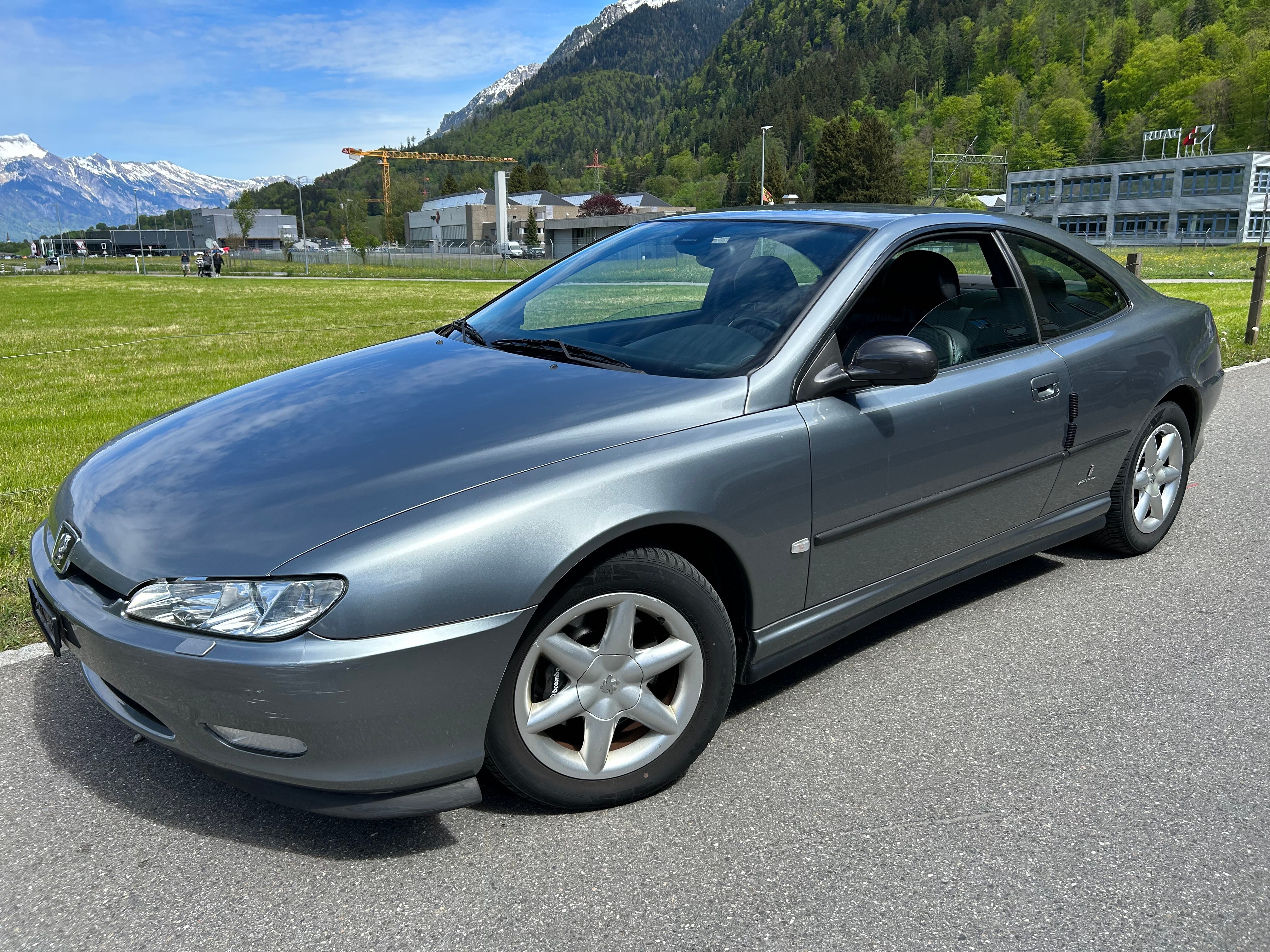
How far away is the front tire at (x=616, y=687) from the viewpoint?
2357 millimetres

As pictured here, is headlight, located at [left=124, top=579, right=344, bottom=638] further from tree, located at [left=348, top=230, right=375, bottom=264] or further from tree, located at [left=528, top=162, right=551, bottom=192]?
tree, located at [left=528, top=162, right=551, bottom=192]

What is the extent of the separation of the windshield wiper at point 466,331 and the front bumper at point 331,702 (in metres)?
1.56

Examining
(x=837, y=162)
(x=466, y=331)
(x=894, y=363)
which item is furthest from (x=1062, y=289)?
(x=837, y=162)

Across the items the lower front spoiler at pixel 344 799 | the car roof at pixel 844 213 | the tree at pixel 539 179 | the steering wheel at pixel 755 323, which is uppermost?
the tree at pixel 539 179

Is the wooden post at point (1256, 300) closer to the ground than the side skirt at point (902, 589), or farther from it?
farther from it

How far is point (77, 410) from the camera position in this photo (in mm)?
8891

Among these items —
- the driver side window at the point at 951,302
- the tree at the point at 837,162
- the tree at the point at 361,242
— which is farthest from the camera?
the tree at the point at 837,162

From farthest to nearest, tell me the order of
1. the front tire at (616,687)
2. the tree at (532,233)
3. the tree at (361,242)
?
the tree at (532,233)
the tree at (361,242)
the front tire at (616,687)

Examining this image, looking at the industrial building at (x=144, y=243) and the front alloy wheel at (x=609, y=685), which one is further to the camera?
the industrial building at (x=144, y=243)

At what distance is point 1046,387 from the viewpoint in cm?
357

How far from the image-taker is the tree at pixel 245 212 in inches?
3551

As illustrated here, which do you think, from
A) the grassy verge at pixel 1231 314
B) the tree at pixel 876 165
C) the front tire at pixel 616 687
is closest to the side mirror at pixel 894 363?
the front tire at pixel 616 687

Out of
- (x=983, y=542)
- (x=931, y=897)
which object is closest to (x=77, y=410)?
(x=983, y=542)

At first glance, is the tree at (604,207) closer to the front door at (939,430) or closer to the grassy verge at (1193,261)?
the grassy verge at (1193,261)
